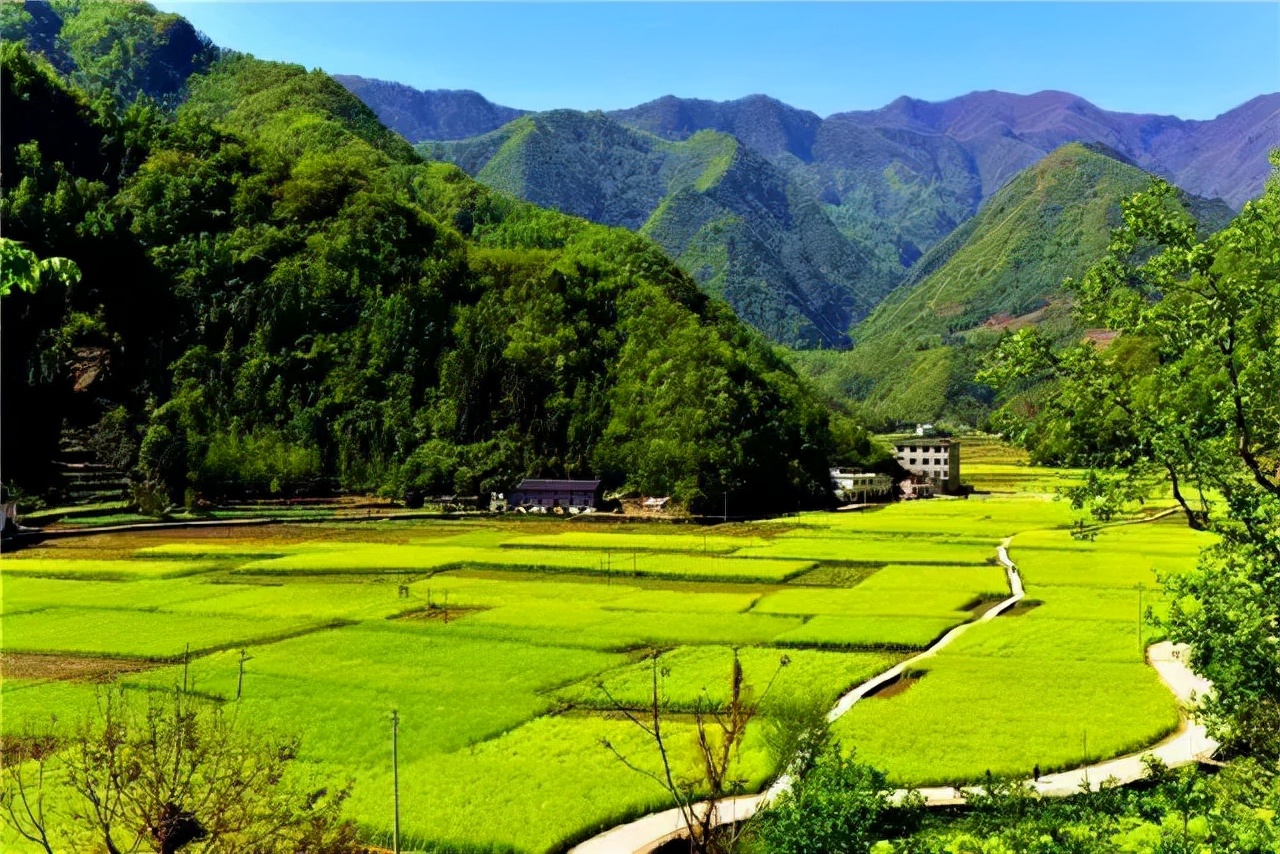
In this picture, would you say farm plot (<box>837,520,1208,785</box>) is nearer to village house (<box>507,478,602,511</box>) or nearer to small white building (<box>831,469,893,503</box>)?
village house (<box>507,478,602,511</box>)

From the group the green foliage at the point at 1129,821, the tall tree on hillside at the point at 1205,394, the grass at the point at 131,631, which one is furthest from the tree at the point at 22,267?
the grass at the point at 131,631

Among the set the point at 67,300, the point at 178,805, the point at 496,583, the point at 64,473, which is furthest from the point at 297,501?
the point at 178,805

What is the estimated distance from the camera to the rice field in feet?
81.2

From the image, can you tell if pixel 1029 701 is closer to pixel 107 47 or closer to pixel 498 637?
pixel 498 637

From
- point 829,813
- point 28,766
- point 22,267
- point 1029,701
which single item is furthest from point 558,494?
point 22,267

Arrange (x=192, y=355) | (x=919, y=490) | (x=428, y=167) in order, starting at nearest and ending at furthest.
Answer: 1. (x=192, y=355)
2. (x=919, y=490)
3. (x=428, y=167)

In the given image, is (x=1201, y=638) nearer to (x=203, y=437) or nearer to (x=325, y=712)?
(x=325, y=712)

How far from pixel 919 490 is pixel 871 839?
107m

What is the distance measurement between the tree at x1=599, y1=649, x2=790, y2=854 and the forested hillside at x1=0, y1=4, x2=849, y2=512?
70400 millimetres

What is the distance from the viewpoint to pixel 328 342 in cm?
11650

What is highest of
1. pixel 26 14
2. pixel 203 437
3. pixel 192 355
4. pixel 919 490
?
pixel 26 14

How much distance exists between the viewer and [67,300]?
4493 inches

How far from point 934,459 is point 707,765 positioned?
11674 cm

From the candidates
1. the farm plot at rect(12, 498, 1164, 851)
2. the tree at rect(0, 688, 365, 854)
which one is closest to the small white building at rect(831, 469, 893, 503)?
the farm plot at rect(12, 498, 1164, 851)
